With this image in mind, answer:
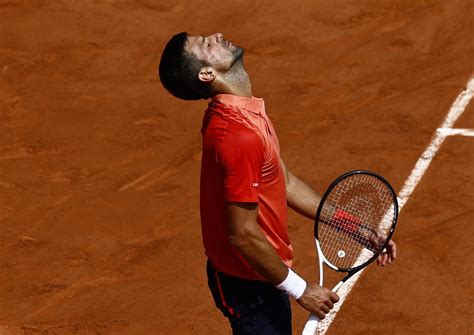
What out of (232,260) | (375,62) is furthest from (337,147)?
(232,260)

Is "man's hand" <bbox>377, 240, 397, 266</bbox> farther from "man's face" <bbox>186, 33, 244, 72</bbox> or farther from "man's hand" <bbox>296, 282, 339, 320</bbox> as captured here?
"man's face" <bbox>186, 33, 244, 72</bbox>

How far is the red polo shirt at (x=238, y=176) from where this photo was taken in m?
4.52

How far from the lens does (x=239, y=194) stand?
14.8ft

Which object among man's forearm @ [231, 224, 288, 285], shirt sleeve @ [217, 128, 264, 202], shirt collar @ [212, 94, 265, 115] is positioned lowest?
man's forearm @ [231, 224, 288, 285]

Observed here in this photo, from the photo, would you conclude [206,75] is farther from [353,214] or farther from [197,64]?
[353,214]

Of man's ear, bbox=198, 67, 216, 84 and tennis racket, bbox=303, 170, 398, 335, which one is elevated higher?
man's ear, bbox=198, 67, 216, 84

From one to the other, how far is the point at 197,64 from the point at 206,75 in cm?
7

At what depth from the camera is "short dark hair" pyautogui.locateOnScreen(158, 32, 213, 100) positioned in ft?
15.6

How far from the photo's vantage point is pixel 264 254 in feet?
15.2

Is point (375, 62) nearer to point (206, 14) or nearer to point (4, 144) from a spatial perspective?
point (206, 14)

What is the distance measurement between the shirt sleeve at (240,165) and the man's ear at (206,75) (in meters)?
0.36

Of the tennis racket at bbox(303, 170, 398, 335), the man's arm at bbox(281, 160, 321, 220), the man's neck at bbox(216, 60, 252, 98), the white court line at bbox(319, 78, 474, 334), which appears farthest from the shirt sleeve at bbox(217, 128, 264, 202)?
the white court line at bbox(319, 78, 474, 334)

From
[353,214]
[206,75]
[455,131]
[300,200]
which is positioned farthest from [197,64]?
[455,131]

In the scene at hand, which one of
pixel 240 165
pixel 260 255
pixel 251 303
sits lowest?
pixel 251 303
